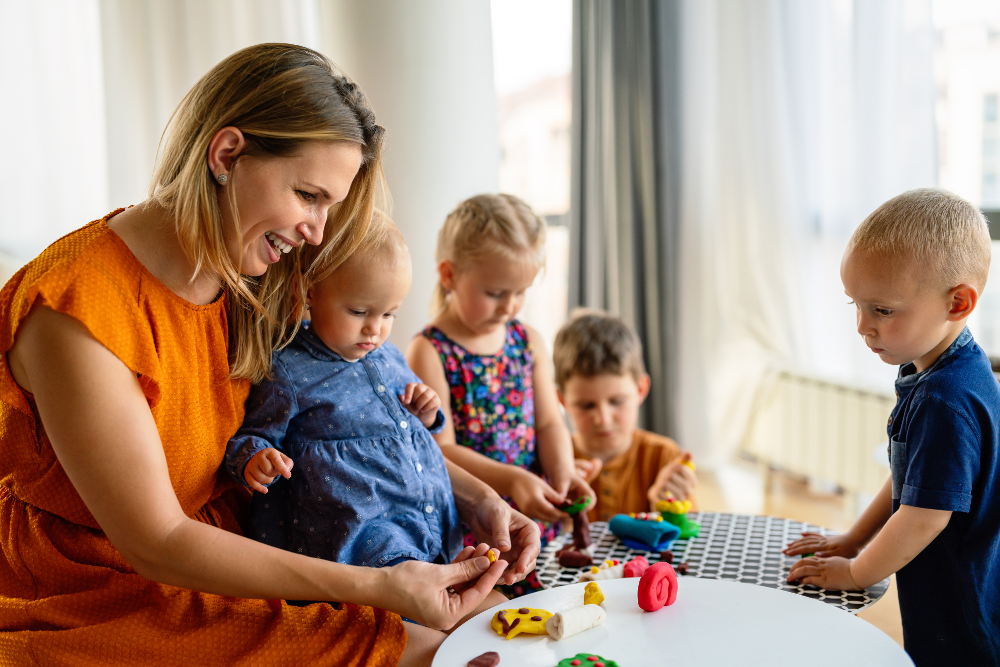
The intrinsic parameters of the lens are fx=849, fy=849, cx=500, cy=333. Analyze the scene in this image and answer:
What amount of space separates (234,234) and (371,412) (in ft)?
1.24

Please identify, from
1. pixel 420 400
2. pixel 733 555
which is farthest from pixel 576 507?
pixel 420 400

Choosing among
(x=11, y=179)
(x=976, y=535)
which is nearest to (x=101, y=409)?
(x=976, y=535)

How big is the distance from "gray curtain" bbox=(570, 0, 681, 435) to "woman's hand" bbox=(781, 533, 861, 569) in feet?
8.52

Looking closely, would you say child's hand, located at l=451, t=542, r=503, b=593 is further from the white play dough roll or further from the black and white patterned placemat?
the black and white patterned placemat

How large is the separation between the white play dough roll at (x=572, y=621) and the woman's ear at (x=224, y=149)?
776 millimetres

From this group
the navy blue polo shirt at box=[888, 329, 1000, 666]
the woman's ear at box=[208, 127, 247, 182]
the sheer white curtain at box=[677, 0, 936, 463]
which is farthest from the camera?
the sheer white curtain at box=[677, 0, 936, 463]

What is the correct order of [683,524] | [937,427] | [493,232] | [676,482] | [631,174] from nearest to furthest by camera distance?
1. [937,427]
2. [683,524]
3. [493,232]
4. [676,482]
5. [631,174]

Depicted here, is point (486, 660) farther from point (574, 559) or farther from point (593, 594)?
point (574, 559)

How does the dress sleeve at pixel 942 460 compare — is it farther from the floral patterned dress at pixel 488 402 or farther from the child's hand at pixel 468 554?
the floral patterned dress at pixel 488 402

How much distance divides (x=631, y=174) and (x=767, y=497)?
1.63m

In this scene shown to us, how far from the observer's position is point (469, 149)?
108 inches

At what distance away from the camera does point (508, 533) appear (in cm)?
142

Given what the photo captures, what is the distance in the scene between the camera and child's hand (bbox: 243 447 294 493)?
50.2 inches

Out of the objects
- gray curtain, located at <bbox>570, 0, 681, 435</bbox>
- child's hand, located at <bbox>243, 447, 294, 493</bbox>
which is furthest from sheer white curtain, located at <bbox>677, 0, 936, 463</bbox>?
child's hand, located at <bbox>243, 447, 294, 493</bbox>
